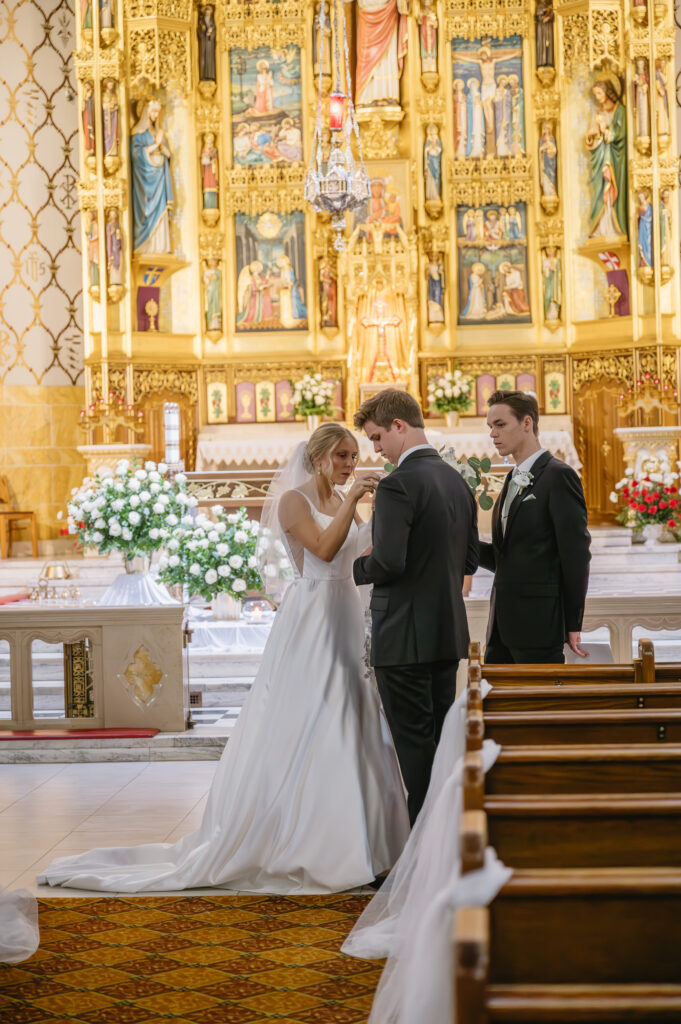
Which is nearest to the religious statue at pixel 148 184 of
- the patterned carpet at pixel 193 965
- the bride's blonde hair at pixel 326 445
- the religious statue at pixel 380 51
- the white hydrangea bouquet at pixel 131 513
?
the religious statue at pixel 380 51

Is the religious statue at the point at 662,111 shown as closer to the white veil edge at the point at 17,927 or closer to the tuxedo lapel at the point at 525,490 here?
the tuxedo lapel at the point at 525,490

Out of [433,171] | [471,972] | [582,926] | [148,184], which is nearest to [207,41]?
[148,184]

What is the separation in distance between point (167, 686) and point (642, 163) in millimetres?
9207

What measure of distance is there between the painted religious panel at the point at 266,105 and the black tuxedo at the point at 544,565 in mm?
10717

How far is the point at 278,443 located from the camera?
13523 millimetres

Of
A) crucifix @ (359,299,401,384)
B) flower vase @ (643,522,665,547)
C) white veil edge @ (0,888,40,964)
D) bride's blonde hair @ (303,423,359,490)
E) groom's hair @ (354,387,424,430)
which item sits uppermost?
crucifix @ (359,299,401,384)

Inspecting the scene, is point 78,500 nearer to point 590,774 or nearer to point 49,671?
point 49,671

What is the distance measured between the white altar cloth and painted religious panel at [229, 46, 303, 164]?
3145 mm

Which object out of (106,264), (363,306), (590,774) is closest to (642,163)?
(363,306)

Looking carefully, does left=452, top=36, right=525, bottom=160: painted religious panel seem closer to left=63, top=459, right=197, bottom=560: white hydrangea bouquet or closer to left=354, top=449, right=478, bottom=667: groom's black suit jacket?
left=63, top=459, right=197, bottom=560: white hydrangea bouquet

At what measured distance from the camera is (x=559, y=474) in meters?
4.32

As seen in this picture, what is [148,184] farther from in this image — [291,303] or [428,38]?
[428,38]

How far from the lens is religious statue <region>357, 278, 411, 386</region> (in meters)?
13.7

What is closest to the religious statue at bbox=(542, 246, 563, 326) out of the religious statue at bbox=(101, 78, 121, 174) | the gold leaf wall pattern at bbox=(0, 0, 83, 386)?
the religious statue at bbox=(101, 78, 121, 174)
